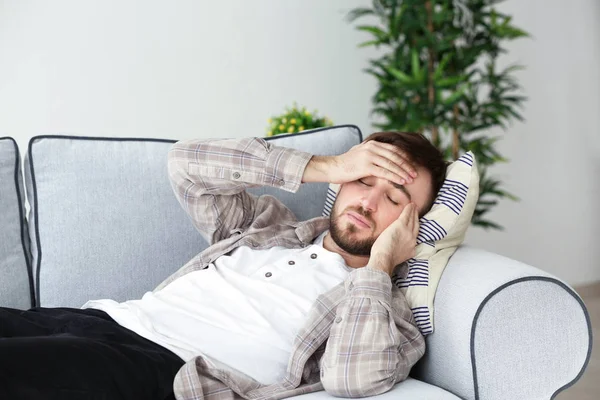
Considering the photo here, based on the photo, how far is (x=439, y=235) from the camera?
1683 mm

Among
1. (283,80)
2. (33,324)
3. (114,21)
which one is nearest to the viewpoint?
(33,324)

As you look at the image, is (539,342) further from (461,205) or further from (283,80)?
(283,80)

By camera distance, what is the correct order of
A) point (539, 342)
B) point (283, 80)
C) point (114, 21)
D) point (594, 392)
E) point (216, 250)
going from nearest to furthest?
point (539, 342) → point (216, 250) → point (594, 392) → point (114, 21) → point (283, 80)

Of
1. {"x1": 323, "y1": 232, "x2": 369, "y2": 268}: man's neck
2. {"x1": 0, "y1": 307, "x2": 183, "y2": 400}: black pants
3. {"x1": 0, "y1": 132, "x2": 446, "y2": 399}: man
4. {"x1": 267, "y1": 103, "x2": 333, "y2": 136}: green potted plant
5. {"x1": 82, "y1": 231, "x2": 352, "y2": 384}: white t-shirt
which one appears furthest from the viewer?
{"x1": 267, "y1": 103, "x2": 333, "y2": 136}: green potted plant

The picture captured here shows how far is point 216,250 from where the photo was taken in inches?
71.1

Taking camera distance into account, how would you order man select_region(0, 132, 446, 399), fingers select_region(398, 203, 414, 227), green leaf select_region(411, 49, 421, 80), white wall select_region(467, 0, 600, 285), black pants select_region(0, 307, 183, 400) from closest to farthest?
black pants select_region(0, 307, 183, 400) → man select_region(0, 132, 446, 399) → fingers select_region(398, 203, 414, 227) → green leaf select_region(411, 49, 421, 80) → white wall select_region(467, 0, 600, 285)

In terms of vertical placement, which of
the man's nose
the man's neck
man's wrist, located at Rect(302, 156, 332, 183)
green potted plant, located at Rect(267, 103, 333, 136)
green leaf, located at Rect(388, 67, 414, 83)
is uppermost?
green leaf, located at Rect(388, 67, 414, 83)

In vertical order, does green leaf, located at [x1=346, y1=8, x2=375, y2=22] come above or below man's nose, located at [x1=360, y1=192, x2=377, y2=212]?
above

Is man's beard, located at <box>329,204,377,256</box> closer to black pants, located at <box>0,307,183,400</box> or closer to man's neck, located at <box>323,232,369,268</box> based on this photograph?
man's neck, located at <box>323,232,369,268</box>

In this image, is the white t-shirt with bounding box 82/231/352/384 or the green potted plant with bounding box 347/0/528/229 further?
the green potted plant with bounding box 347/0/528/229

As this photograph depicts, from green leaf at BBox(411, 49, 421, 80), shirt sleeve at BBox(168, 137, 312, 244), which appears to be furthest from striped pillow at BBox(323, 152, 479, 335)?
green leaf at BBox(411, 49, 421, 80)

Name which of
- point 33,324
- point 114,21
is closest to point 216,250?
point 33,324

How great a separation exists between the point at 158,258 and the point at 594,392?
6.02 ft

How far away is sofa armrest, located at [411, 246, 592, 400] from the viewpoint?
140 centimetres
